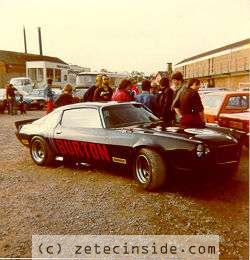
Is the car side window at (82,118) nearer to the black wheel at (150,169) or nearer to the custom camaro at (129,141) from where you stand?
the custom camaro at (129,141)

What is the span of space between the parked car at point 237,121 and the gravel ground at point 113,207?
68 cm

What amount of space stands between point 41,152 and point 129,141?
242 cm

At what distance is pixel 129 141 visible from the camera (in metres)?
6.11

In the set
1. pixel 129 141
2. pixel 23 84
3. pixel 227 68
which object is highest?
pixel 227 68

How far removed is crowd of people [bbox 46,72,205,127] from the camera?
6836mm

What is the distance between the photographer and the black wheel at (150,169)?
5664 mm

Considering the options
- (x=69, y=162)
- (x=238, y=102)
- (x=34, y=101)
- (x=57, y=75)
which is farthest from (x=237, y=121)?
(x=57, y=75)

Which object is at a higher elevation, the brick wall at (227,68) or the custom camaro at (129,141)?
the brick wall at (227,68)

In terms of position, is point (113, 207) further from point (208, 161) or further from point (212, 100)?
point (212, 100)

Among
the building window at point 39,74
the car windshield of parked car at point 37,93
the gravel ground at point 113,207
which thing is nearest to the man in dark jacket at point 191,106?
the gravel ground at point 113,207

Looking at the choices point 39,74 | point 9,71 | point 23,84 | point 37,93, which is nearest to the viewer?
point 37,93

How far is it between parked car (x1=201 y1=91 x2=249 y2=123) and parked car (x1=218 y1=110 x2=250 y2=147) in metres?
0.32

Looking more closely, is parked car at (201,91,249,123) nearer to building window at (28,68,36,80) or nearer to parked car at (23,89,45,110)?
parked car at (23,89,45,110)

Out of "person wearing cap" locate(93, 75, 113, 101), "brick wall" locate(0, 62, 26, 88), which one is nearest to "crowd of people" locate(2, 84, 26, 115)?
"person wearing cap" locate(93, 75, 113, 101)
